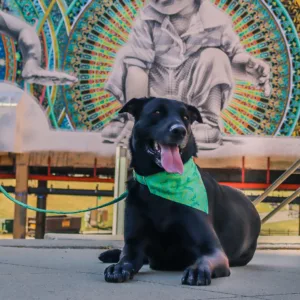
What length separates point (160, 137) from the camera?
10.0ft

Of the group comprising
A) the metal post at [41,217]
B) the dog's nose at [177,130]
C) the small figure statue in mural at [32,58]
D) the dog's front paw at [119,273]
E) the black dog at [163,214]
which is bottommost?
the metal post at [41,217]

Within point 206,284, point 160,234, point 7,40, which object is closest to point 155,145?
point 160,234

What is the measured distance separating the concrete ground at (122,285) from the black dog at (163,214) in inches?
3.9

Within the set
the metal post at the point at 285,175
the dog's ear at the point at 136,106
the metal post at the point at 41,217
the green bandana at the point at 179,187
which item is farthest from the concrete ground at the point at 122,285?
the metal post at the point at 41,217

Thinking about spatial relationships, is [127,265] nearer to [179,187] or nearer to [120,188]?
[179,187]

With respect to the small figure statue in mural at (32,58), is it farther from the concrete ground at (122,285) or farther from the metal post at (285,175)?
the concrete ground at (122,285)

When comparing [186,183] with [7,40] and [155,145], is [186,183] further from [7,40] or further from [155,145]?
[7,40]

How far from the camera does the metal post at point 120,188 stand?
7996 millimetres

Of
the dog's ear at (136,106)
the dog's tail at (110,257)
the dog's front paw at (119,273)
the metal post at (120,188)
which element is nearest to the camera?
the dog's front paw at (119,273)

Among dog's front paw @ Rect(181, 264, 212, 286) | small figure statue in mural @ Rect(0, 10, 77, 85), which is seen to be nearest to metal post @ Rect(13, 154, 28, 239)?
small figure statue in mural @ Rect(0, 10, 77, 85)

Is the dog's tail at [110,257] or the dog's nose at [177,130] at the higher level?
the dog's nose at [177,130]

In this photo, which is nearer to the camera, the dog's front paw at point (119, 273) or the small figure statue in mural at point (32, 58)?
the dog's front paw at point (119, 273)

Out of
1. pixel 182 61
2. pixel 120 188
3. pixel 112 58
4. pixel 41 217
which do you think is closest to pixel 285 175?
pixel 120 188

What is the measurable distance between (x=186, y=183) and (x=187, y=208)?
13 centimetres
